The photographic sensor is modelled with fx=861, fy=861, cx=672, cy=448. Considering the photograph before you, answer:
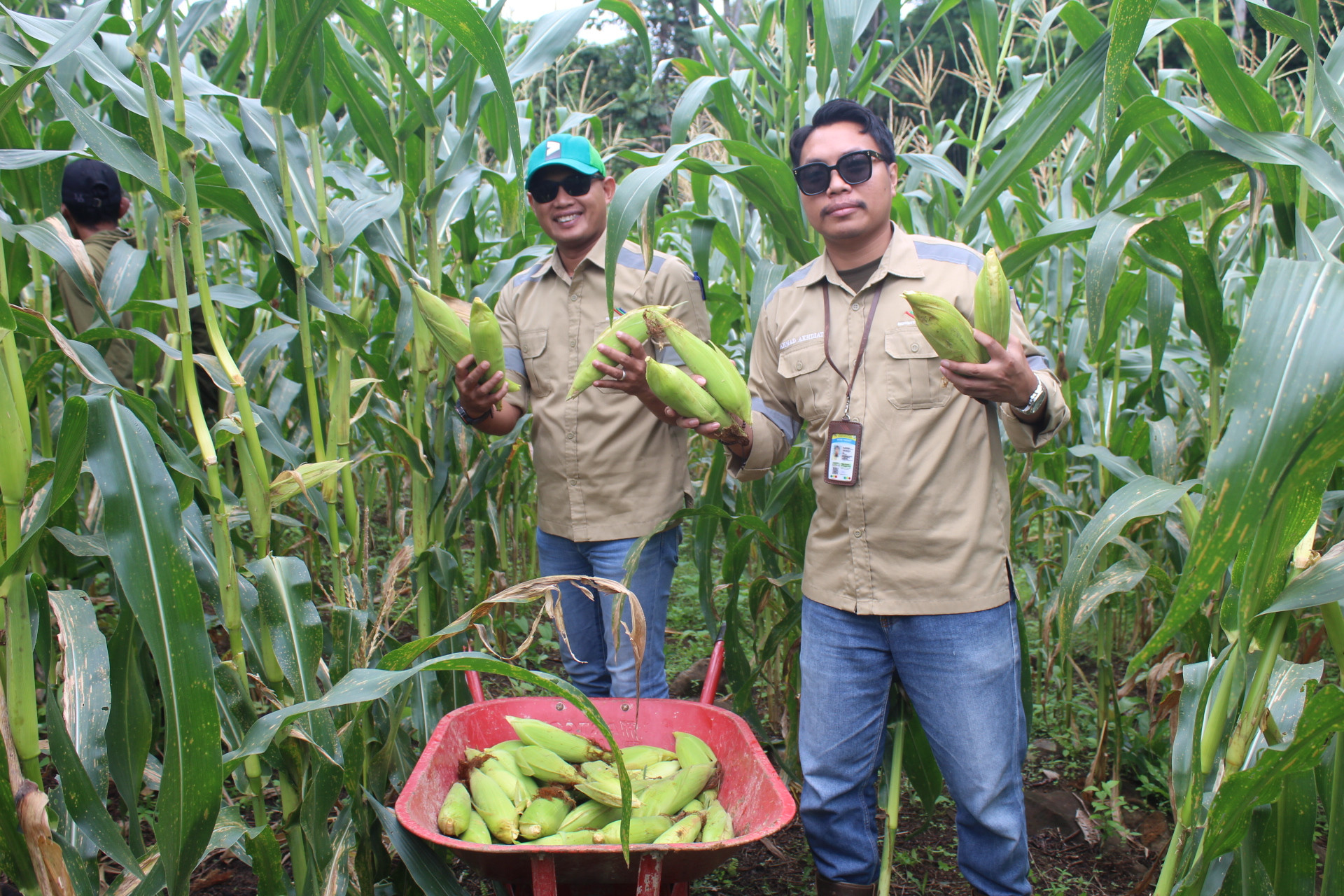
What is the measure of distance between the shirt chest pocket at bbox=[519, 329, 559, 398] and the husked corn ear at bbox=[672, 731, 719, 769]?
109 centimetres

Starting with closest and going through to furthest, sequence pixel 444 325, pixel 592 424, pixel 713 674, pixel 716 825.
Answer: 1. pixel 716 825
2. pixel 444 325
3. pixel 713 674
4. pixel 592 424

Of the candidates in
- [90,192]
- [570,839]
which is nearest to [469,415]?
[570,839]

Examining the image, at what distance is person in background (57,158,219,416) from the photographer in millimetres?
2840

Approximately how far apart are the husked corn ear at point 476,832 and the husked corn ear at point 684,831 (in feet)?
1.10

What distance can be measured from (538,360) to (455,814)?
4.40 ft

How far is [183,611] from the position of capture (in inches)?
48.7

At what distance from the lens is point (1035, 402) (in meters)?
1.73

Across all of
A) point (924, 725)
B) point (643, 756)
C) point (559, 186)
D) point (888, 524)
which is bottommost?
point (643, 756)

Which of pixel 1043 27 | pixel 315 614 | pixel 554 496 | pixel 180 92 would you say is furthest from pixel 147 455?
pixel 1043 27

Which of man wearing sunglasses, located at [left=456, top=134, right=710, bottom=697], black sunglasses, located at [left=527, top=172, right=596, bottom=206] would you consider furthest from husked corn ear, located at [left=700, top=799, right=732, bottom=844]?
black sunglasses, located at [left=527, top=172, right=596, bottom=206]

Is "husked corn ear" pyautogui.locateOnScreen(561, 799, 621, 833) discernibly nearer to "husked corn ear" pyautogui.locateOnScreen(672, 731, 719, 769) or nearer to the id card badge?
"husked corn ear" pyautogui.locateOnScreen(672, 731, 719, 769)

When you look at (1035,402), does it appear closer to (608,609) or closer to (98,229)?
(608,609)

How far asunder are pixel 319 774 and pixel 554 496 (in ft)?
3.71

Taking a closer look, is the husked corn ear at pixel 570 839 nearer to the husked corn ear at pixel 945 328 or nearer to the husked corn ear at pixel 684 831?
the husked corn ear at pixel 684 831
